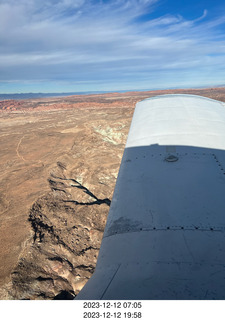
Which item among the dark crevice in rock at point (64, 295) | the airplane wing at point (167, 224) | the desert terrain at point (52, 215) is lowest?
the dark crevice in rock at point (64, 295)

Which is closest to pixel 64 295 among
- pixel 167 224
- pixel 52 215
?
pixel 52 215

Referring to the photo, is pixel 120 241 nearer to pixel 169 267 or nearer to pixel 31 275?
pixel 169 267

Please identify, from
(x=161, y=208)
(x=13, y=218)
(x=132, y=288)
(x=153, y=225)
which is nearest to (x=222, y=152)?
(x=161, y=208)

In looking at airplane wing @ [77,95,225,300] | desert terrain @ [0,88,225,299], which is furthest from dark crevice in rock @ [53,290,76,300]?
airplane wing @ [77,95,225,300]

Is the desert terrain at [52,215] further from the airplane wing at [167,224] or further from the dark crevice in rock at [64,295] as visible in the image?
the airplane wing at [167,224]

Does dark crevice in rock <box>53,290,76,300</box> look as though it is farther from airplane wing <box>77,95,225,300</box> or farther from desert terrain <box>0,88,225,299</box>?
airplane wing <box>77,95,225,300</box>

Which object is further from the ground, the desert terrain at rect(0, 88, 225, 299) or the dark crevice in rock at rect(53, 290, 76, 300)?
Result: the desert terrain at rect(0, 88, 225, 299)

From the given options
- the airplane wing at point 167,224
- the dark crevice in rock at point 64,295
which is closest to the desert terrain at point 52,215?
the dark crevice in rock at point 64,295

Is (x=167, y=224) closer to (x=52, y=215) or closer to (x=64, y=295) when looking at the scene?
(x=64, y=295)

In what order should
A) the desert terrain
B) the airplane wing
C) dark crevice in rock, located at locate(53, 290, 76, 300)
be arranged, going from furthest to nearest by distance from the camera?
the desert terrain
dark crevice in rock, located at locate(53, 290, 76, 300)
the airplane wing
